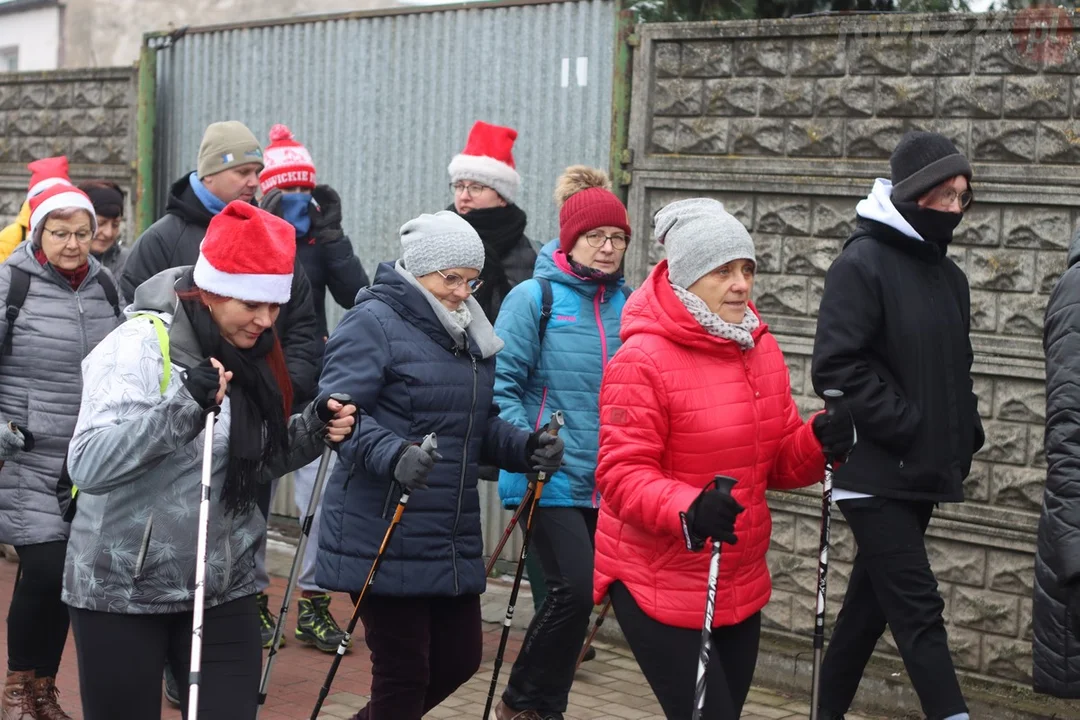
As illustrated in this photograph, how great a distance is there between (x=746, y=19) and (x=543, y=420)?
2.72 metres

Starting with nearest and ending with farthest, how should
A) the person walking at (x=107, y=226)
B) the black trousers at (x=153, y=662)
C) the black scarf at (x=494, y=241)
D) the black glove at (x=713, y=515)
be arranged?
the black glove at (x=713, y=515) < the black trousers at (x=153, y=662) < the black scarf at (x=494, y=241) < the person walking at (x=107, y=226)

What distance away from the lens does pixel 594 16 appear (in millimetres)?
8375

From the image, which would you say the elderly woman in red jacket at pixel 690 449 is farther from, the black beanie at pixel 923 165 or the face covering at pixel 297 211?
the face covering at pixel 297 211

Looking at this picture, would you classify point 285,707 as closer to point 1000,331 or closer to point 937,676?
point 937,676

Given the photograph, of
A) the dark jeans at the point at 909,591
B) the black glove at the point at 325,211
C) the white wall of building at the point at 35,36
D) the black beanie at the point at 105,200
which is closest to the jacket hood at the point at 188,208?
the black glove at the point at 325,211

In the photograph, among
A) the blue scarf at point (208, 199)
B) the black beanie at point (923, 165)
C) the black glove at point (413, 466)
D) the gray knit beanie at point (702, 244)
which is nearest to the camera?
the gray knit beanie at point (702, 244)

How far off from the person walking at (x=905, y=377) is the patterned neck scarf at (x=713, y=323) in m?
0.83

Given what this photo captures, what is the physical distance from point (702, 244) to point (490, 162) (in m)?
3.08

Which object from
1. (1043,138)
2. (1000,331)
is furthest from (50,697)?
(1043,138)

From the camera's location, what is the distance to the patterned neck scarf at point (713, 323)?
4578 millimetres

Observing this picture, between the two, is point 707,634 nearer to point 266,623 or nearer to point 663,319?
point 663,319

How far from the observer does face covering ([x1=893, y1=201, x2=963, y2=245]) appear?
5.46 m

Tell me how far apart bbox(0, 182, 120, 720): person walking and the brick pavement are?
412 mm

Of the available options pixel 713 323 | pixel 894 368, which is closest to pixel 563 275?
pixel 894 368
